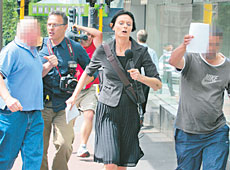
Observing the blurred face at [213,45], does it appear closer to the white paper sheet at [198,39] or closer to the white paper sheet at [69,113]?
the white paper sheet at [198,39]

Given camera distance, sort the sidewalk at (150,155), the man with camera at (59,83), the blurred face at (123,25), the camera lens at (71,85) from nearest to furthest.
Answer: the blurred face at (123,25), the camera lens at (71,85), the man with camera at (59,83), the sidewalk at (150,155)

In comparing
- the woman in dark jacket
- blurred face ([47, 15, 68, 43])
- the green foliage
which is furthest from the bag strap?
the green foliage

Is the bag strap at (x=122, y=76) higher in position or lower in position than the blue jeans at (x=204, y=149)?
higher

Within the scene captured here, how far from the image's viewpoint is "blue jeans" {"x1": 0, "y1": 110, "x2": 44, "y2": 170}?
508cm

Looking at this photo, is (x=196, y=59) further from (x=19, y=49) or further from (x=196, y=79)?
(x=19, y=49)

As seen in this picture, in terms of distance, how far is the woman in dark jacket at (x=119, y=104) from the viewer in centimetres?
544

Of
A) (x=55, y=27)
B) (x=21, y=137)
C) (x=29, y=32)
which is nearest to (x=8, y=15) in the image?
(x=55, y=27)

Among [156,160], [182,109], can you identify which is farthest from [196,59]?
[156,160]

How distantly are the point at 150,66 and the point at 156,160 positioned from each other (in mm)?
2859

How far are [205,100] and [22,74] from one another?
175 centimetres

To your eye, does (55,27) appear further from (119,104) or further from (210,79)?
(210,79)

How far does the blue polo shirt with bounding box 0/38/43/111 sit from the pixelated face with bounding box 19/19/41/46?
0.06 meters

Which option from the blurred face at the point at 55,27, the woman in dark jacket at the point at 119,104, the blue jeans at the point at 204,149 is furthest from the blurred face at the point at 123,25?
the blue jeans at the point at 204,149

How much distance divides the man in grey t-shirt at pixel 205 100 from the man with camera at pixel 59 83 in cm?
139
